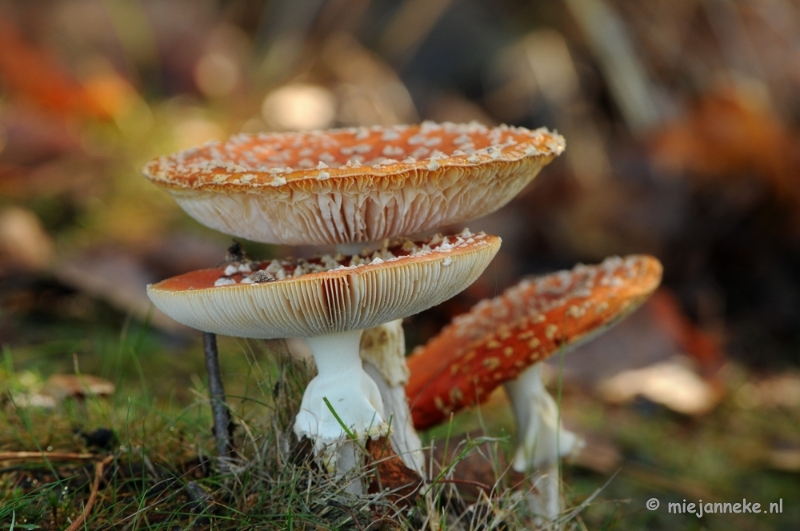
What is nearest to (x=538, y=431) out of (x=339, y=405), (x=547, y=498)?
(x=547, y=498)

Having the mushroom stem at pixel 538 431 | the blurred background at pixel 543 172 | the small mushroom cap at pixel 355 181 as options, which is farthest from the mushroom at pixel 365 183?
the blurred background at pixel 543 172

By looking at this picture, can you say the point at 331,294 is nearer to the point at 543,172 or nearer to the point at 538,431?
the point at 538,431

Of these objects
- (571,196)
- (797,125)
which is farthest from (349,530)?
(797,125)

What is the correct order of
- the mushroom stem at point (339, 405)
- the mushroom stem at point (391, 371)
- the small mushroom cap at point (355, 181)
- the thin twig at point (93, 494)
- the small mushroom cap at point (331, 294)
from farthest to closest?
the mushroom stem at point (391, 371), the mushroom stem at point (339, 405), the thin twig at point (93, 494), the small mushroom cap at point (355, 181), the small mushroom cap at point (331, 294)

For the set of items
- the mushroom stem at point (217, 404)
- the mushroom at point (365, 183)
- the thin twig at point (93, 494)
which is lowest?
the thin twig at point (93, 494)

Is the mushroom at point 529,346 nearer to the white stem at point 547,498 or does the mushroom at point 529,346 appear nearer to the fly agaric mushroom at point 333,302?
the white stem at point 547,498

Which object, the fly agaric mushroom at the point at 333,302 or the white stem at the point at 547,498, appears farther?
the white stem at the point at 547,498

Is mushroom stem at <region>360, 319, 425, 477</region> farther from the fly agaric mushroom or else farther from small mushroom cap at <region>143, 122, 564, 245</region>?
small mushroom cap at <region>143, 122, 564, 245</region>
